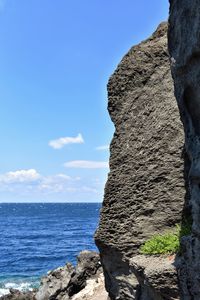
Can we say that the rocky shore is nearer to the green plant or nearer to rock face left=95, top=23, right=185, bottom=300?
rock face left=95, top=23, right=185, bottom=300

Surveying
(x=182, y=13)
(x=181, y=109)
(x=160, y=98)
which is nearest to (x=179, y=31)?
(x=182, y=13)

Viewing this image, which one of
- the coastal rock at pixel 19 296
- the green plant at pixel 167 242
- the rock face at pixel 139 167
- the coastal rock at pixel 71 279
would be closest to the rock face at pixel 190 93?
the green plant at pixel 167 242

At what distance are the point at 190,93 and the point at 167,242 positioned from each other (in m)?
4.27

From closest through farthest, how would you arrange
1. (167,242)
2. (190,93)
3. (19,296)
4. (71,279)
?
(190,93) < (167,242) < (71,279) < (19,296)

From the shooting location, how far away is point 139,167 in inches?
581

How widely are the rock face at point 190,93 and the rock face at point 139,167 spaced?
116 inches

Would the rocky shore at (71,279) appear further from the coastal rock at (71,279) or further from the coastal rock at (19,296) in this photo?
the coastal rock at (19,296)

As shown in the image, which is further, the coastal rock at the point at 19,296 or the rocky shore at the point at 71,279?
the coastal rock at the point at 19,296

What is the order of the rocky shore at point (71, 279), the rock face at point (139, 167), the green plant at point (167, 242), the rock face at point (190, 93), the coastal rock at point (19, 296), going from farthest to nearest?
1. the coastal rock at point (19, 296)
2. the rocky shore at point (71, 279)
3. the rock face at point (139, 167)
4. the green plant at point (167, 242)
5. the rock face at point (190, 93)

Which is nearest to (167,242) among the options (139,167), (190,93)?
(139,167)

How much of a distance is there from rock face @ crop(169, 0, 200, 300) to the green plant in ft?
4.57

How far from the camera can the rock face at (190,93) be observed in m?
9.99

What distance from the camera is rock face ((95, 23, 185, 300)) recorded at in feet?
46.0

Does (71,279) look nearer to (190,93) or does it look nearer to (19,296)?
(19,296)
